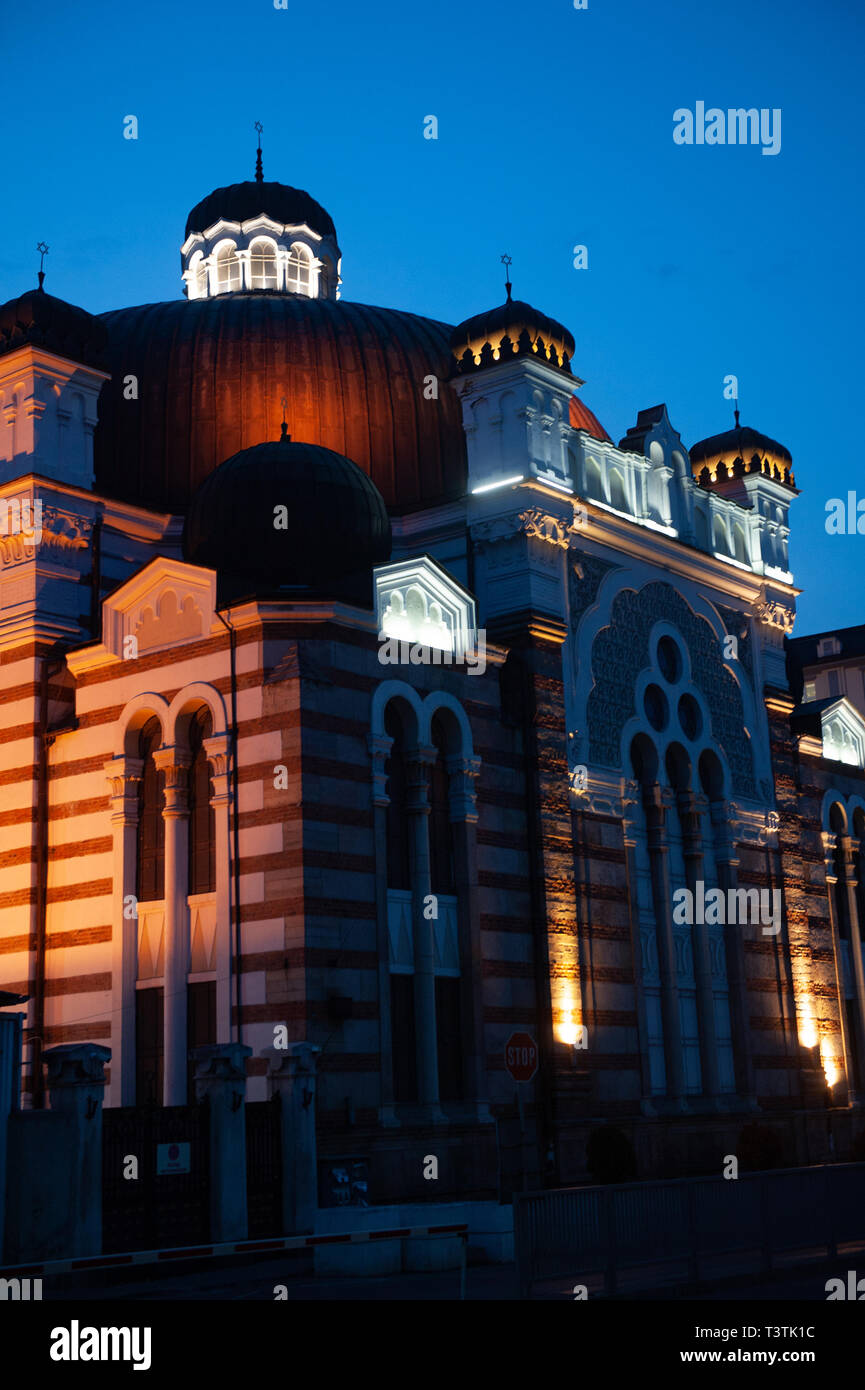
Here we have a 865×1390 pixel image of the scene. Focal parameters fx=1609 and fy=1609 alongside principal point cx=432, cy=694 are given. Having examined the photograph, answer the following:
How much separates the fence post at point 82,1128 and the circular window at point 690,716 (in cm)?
1983

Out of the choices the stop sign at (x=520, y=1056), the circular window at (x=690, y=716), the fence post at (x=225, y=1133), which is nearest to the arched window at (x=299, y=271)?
the circular window at (x=690, y=716)

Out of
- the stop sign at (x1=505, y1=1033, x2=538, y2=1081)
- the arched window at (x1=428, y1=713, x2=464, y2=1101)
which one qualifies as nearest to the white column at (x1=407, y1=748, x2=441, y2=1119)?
the arched window at (x1=428, y1=713, x2=464, y2=1101)

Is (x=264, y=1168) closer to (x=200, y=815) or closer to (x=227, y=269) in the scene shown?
(x=200, y=815)

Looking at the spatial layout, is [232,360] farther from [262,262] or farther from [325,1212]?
[325,1212]

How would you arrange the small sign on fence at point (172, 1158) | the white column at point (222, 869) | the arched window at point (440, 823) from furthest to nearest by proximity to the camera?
the arched window at point (440, 823), the white column at point (222, 869), the small sign on fence at point (172, 1158)

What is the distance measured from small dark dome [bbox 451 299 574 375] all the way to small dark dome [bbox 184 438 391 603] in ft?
19.6

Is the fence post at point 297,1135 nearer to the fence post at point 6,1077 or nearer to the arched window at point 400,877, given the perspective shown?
the arched window at point 400,877

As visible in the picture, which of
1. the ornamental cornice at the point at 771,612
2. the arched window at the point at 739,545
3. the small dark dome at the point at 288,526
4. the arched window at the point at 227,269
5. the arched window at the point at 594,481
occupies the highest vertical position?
the arched window at the point at 227,269

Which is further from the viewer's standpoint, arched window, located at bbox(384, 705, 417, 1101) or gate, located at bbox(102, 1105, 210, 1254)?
arched window, located at bbox(384, 705, 417, 1101)

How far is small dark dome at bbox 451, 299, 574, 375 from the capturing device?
3353 centimetres

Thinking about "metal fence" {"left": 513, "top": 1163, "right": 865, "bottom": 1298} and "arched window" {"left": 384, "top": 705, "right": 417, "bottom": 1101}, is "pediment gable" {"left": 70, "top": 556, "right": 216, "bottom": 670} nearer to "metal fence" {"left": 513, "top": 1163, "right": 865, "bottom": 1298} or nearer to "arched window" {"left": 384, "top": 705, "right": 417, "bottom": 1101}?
"arched window" {"left": 384, "top": 705, "right": 417, "bottom": 1101}

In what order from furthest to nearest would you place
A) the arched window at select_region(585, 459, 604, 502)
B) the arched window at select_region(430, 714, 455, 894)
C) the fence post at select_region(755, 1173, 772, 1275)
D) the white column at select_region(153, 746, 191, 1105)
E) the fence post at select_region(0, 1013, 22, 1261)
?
the arched window at select_region(585, 459, 604, 502) → the arched window at select_region(430, 714, 455, 894) → the white column at select_region(153, 746, 191, 1105) → the fence post at select_region(0, 1013, 22, 1261) → the fence post at select_region(755, 1173, 772, 1275)

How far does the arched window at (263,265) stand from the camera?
1747 inches
